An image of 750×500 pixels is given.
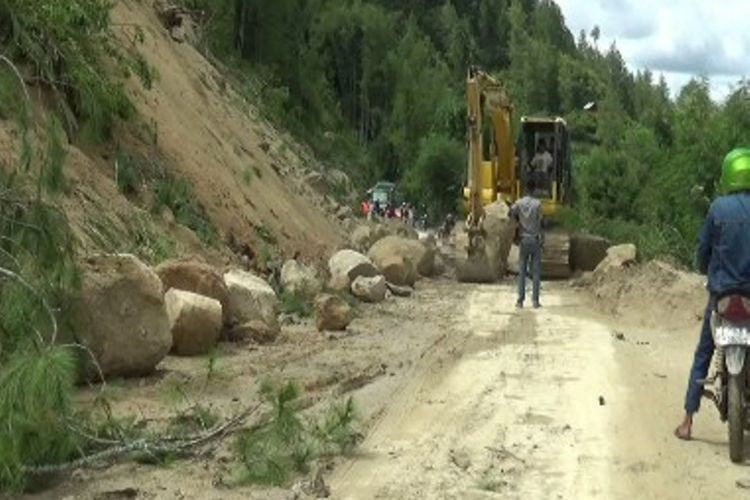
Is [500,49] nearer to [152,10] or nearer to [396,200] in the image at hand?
[396,200]

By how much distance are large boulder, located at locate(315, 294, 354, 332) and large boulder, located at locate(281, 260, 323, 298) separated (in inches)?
66.7

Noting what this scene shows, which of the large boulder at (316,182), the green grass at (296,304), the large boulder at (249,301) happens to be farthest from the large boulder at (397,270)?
the large boulder at (316,182)

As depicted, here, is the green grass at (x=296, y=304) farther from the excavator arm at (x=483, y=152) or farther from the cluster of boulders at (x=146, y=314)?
the excavator arm at (x=483, y=152)

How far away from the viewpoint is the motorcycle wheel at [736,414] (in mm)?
8031

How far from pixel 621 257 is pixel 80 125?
1330 cm

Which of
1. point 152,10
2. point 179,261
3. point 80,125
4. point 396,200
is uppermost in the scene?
point 152,10

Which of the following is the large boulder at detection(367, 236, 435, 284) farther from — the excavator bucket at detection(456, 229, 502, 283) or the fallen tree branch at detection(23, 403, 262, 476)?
the fallen tree branch at detection(23, 403, 262, 476)

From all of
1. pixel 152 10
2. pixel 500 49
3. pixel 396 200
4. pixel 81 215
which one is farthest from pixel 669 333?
pixel 500 49

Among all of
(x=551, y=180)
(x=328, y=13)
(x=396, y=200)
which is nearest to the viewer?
(x=551, y=180)

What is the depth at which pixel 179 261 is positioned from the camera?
41.8 feet

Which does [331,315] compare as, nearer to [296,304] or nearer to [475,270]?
[296,304]

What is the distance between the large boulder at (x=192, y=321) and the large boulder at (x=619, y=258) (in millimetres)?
11486

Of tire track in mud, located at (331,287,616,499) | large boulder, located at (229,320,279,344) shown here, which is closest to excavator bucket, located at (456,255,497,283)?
tire track in mud, located at (331,287,616,499)

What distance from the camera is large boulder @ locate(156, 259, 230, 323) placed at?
40.8ft
